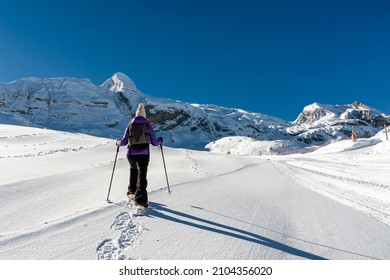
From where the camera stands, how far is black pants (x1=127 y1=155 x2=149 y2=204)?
14.5 ft

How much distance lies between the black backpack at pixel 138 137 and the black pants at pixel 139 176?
0.63ft

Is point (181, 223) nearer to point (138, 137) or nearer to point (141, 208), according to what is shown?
point (141, 208)

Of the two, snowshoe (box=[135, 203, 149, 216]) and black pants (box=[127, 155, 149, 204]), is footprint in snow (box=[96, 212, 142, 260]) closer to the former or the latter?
snowshoe (box=[135, 203, 149, 216])

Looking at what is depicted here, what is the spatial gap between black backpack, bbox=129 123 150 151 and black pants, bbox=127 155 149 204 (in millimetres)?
192

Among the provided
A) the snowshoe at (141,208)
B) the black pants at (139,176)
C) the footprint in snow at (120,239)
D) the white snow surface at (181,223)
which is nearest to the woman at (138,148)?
the black pants at (139,176)

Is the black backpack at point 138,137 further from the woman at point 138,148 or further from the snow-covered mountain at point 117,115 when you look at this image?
the snow-covered mountain at point 117,115

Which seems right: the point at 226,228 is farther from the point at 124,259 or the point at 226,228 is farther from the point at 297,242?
the point at 124,259

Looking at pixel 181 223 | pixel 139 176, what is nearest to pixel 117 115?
pixel 139 176

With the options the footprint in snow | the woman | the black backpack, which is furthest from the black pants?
the footprint in snow

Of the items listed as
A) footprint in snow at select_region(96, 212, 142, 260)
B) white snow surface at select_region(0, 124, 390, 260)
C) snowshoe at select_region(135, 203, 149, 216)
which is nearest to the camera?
footprint in snow at select_region(96, 212, 142, 260)

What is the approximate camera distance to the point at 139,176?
4.72 meters

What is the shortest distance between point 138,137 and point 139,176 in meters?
0.73

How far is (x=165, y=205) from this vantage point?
15.5 feet
